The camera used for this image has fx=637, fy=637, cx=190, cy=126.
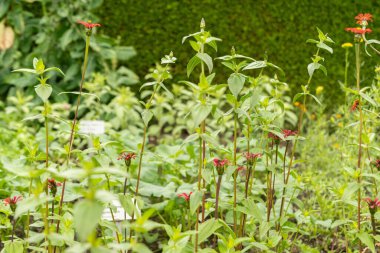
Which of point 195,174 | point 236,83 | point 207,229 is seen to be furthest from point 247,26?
point 207,229

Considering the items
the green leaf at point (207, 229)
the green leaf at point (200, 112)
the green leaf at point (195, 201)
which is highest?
the green leaf at point (200, 112)

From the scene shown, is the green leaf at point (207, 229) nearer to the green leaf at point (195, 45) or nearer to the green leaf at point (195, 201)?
the green leaf at point (195, 201)

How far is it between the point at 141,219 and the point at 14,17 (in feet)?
13.4

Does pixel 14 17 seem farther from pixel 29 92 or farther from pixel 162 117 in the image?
pixel 162 117

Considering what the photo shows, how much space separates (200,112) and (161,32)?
3733 millimetres

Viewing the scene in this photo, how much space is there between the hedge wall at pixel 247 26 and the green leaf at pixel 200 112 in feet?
11.9

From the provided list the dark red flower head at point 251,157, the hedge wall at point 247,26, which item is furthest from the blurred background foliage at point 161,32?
the dark red flower head at point 251,157

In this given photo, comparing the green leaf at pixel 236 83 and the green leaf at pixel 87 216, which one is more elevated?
the green leaf at pixel 236 83

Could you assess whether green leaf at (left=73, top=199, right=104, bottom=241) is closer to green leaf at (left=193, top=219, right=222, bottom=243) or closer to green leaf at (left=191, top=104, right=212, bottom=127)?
green leaf at (left=191, top=104, right=212, bottom=127)

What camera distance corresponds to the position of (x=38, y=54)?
5125mm

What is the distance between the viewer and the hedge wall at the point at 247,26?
527 centimetres

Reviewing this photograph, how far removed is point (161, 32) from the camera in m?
5.41

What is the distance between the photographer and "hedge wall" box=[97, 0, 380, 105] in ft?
17.3

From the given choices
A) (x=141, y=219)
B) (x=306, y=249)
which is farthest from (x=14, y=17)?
(x=141, y=219)
